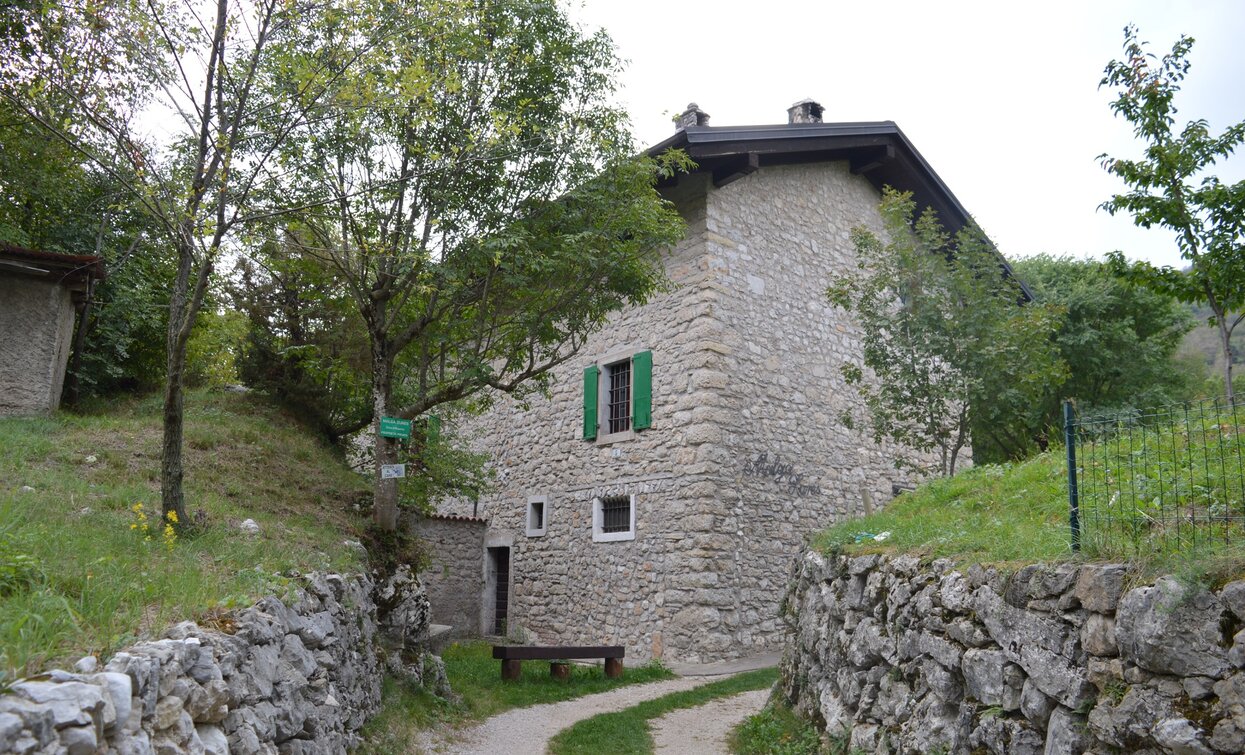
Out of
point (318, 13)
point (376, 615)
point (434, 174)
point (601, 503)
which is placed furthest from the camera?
point (601, 503)

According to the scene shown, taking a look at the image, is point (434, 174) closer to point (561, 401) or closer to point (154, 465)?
point (154, 465)

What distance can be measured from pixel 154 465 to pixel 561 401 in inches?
279

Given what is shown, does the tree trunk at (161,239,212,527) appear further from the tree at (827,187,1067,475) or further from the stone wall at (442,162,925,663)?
the tree at (827,187,1067,475)

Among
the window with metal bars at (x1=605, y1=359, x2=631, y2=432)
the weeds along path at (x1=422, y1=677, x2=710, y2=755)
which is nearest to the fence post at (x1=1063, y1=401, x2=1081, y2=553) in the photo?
the weeds along path at (x1=422, y1=677, x2=710, y2=755)

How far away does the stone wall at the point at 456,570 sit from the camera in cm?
1427

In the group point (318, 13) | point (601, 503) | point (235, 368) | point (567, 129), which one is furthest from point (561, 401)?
point (318, 13)

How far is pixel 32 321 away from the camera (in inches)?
351

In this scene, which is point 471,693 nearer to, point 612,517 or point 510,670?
point 510,670

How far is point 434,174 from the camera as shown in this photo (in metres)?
8.22

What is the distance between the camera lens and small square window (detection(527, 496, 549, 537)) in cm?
1379

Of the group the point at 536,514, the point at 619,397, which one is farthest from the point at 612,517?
the point at 536,514

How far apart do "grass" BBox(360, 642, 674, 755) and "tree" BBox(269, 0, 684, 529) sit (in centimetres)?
182

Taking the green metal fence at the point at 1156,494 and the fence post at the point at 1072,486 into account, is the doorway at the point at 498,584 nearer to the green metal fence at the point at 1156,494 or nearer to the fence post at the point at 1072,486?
the green metal fence at the point at 1156,494

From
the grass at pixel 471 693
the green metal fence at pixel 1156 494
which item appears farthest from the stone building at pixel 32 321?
the green metal fence at pixel 1156 494
